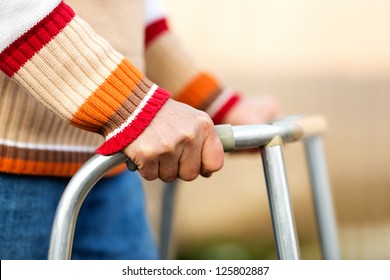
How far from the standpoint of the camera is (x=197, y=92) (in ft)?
4.16

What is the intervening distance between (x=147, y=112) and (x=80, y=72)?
0.31ft

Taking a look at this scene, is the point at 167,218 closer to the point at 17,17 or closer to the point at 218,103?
the point at 218,103

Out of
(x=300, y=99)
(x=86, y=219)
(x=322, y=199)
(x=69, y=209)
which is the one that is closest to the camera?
(x=69, y=209)

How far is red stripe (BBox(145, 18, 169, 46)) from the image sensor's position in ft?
4.12

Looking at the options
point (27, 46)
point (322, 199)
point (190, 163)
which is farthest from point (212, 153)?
point (322, 199)

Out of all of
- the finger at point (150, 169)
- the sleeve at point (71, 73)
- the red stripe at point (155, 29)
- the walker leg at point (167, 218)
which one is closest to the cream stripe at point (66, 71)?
the sleeve at point (71, 73)

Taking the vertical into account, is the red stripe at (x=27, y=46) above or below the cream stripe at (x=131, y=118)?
above

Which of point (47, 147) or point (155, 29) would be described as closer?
point (47, 147)

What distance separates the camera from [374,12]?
9.10ft

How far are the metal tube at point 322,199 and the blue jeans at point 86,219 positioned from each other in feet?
1.01

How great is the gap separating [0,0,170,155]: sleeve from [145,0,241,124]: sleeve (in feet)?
1.38

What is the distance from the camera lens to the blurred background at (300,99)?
9.06 ft

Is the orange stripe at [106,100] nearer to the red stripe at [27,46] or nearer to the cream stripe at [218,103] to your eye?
the red stripe at [27,46]

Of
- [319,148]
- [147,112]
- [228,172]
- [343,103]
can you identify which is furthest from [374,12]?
[147,112]
